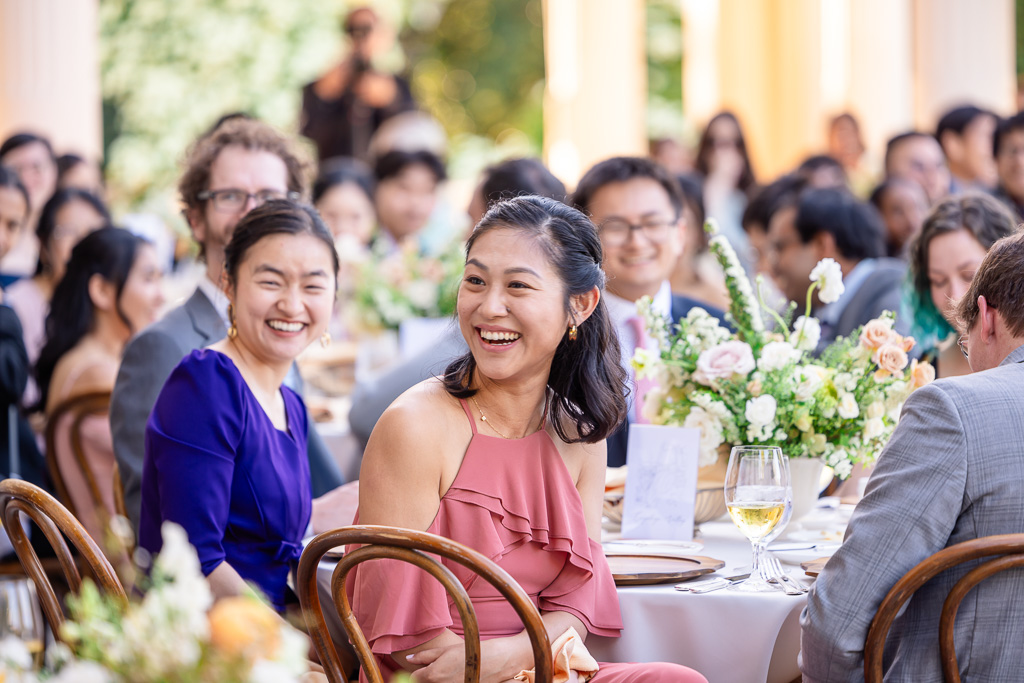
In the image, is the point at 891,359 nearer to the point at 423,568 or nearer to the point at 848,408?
the point at 848,408

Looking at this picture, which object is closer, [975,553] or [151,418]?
[975,553]

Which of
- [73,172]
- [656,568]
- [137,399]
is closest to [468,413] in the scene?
[656,568]

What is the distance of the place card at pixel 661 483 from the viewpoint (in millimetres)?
2789

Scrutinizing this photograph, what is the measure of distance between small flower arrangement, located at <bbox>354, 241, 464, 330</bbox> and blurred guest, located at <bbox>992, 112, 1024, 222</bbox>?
3.08m

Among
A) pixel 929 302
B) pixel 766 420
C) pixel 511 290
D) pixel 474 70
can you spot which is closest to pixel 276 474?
pixel 511 290

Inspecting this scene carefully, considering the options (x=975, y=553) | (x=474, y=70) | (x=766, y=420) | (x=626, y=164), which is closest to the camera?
(x=975, y=553)

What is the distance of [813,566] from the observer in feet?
8.30

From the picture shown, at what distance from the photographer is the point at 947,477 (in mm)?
1949

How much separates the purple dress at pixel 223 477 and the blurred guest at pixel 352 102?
281 inches

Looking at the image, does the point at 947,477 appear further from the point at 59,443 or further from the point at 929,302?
the point at 59,443

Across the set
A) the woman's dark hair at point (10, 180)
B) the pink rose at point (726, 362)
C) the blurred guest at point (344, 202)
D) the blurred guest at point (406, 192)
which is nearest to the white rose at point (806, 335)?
the pink rose at point (726, 362)

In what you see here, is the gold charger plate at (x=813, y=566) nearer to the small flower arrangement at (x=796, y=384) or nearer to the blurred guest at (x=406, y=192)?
the small flower arrangement at (x=796, y=384)

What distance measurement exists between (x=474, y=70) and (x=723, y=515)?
20.2 meters

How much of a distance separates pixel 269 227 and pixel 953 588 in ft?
5.99
